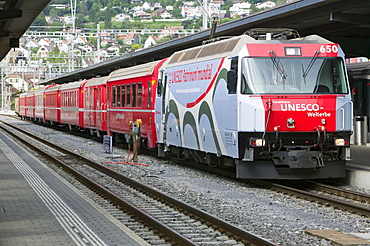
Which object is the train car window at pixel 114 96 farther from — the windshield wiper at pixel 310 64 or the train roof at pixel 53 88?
the train roof at pixel 53 88

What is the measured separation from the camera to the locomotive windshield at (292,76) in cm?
1441

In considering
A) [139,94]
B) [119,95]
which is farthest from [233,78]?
[119,95]

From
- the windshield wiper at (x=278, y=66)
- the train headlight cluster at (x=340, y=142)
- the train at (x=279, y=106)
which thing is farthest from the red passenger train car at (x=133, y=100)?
the train headlight cluster at (x=340, y=142)

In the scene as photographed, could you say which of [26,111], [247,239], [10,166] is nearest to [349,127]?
[247,239]

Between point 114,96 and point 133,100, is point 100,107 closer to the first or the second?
point 114,96

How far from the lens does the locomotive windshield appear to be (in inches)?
567

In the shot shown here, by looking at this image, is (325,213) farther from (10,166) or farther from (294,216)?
(10,166)

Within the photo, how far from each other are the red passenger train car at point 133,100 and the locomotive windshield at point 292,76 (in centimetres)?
746

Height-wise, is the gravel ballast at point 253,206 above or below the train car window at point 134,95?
below

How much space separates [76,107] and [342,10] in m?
22.9

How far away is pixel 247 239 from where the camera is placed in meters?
9.07

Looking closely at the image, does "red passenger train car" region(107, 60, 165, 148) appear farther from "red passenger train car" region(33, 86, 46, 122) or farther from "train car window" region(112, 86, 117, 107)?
"red passenger train car" region(33, 86, 46, 122)

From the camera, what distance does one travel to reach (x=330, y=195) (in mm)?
14086

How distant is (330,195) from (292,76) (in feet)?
8.44
